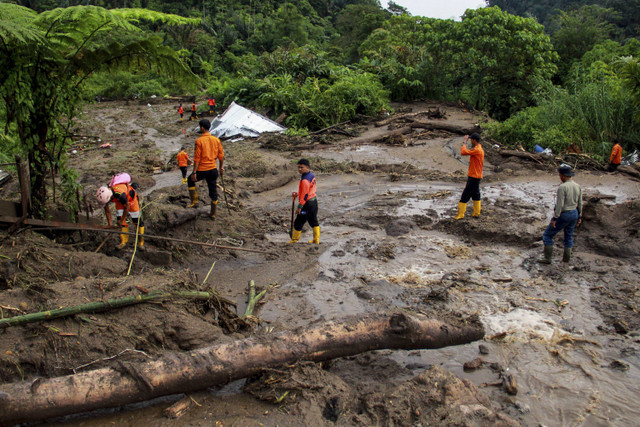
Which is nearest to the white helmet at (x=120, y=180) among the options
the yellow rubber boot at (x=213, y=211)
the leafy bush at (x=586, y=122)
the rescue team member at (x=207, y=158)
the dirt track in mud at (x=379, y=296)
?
the dirt track in mud at (x=379, y=296)

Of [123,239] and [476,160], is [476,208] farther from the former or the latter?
[123,239]

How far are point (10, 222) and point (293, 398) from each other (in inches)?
166

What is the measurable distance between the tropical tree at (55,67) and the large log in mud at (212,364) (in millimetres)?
3671

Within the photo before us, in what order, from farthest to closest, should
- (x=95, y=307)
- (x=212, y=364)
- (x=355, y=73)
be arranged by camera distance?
(x=355, y=73), (x=95, y=307), (x=212, y=364)

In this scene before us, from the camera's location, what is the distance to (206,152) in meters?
7.73

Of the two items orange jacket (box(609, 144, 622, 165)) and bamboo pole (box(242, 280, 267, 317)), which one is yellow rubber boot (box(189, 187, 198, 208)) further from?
orange jacket (box(609, 144, 622, 165))

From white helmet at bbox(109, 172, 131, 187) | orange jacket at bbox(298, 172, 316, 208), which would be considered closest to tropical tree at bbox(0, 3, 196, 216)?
white helmet at bbox(109, 172, 131, 187)

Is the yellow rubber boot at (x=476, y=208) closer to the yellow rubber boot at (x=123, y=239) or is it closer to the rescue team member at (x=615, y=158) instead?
the rescue team member at (x=615, y=158)

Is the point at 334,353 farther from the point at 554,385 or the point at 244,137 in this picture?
the point at 244,137

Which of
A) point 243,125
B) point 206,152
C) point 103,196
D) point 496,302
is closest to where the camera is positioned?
point 496,302

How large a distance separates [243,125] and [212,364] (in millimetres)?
16486

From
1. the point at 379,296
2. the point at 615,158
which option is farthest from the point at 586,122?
the point at 379,296

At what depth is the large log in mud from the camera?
9.80 feet

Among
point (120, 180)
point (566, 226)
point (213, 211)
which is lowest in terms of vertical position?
point (213, 211)
